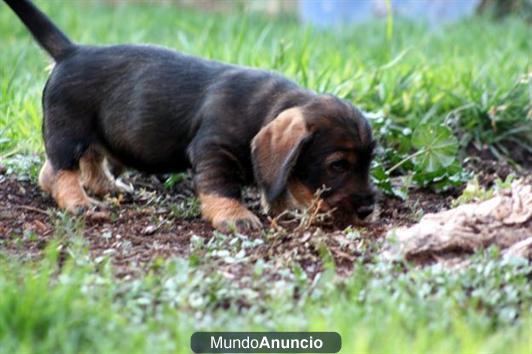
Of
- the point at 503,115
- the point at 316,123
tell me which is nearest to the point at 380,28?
the point at 503,115

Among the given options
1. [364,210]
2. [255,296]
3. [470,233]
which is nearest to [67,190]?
[364,210]

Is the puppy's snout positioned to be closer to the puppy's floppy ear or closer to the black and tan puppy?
the black and tan puppy

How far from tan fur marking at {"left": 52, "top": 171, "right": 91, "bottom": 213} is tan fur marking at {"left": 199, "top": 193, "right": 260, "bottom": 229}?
67 centimetres

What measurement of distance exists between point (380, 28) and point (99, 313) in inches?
326

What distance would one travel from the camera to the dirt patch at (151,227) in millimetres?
4383

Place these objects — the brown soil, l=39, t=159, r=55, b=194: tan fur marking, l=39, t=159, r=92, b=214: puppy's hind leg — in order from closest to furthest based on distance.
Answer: the brown soil < l=39, t=159, r=92, b=214: puppy's hind leg < l=39, t=159, r=55, b=194: tan fur marking

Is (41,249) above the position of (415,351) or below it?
below

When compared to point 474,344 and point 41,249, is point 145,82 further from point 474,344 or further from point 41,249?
point 474,344

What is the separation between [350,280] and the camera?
391cm

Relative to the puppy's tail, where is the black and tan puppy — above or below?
below

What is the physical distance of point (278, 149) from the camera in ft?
16.1

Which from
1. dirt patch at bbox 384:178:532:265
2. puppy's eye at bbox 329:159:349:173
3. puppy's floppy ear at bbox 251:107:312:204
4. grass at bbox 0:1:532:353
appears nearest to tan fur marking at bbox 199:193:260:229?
puppy's floppy ear at bbox 251:107:312:204

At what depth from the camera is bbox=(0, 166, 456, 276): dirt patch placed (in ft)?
14.4

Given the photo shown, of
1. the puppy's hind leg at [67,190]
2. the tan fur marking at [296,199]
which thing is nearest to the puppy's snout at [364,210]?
the tan fur marking at [296,199]
